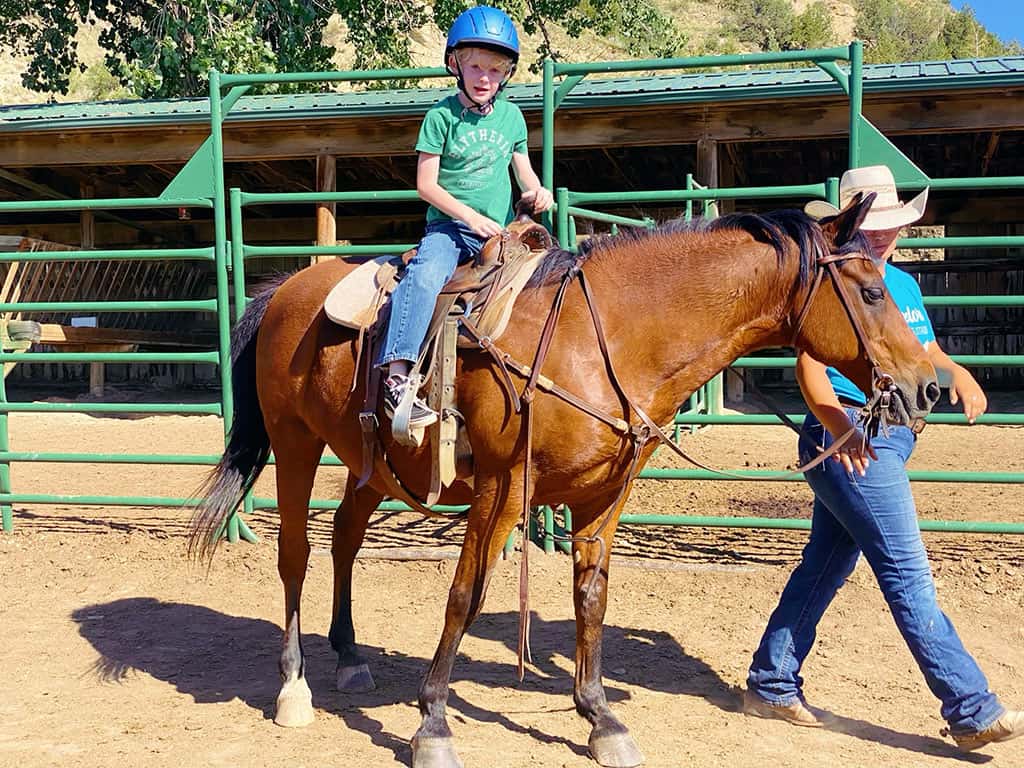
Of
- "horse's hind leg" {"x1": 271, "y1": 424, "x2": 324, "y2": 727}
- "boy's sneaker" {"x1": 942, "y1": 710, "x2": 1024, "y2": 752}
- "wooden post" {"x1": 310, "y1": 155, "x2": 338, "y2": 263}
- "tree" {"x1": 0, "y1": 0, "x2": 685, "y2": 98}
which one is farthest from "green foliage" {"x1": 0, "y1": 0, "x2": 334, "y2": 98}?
"boy's sneaker" {"x1": 942, "y1": 710, "x2": 1024, "y2": 752}

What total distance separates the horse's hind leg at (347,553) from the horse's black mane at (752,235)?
1444 mm

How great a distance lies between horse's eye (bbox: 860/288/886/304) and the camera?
3.12 meters

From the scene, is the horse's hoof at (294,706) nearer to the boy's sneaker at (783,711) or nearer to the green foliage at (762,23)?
the boy's sneaker at (783,711)

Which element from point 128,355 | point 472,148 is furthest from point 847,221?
point 128,355

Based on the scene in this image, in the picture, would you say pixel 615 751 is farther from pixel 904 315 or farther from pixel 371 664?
pixel 904 315

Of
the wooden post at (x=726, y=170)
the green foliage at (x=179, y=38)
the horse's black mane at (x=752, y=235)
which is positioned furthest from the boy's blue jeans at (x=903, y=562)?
the green foliage at (x=179, y=38)

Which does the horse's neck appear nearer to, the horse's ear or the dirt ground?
the horse's ear

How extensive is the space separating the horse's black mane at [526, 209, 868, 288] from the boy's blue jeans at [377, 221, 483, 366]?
34cm

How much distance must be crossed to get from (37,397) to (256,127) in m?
7.53

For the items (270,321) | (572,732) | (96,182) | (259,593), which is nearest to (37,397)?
(96,182)

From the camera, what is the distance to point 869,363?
3.12 meters

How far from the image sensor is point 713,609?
522 centimetres

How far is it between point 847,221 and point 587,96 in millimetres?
6869

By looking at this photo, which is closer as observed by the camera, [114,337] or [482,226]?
[482,226]
